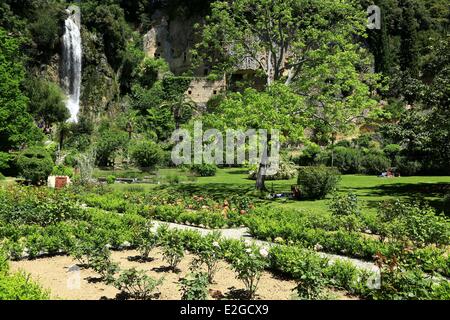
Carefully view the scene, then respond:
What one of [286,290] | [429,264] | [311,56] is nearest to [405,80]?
[311,56]

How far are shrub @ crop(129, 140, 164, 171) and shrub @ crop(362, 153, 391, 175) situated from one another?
1482 cm

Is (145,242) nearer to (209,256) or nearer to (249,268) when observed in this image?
(209,256)

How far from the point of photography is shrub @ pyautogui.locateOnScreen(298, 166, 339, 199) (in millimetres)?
15977

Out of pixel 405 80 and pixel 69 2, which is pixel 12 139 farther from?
pixel 69 2

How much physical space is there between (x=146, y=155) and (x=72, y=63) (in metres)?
18.5

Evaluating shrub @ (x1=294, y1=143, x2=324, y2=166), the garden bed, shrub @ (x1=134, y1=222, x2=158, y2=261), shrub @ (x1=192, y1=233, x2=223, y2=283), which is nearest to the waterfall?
shrub @ (x1=294, y1=143, x2=324, y2=166)

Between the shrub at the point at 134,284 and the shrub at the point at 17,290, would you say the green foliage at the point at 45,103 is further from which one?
the shrub at the point at 17,290

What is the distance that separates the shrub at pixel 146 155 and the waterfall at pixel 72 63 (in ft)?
48.1

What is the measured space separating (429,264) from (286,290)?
240 cm

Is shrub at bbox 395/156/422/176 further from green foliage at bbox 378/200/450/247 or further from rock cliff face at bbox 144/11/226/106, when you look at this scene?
rock cliff face at bbox 144/11/226/106

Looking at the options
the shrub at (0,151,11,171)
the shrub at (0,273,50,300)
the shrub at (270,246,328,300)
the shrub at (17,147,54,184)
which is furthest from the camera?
the shrub at (0,151,11,171)

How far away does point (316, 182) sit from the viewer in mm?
15961

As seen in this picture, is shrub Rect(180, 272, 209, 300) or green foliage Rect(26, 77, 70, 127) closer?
shrub Rect(180, 272, 209, 300)

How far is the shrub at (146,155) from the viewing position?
2634 centimetres
